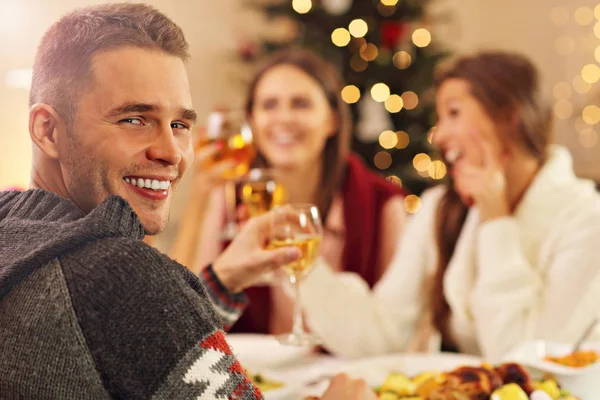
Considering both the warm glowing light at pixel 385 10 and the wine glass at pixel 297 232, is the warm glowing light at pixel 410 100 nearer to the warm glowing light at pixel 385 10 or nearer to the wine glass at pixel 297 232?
the warm glowing light at pixel 385 10

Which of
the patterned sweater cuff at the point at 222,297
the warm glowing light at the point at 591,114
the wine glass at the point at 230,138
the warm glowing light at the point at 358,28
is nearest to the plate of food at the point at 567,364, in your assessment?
the patterned sweater cuff at the point at 222,297

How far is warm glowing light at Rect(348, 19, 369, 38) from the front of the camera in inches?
169

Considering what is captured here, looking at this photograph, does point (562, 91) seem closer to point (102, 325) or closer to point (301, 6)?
point (301, 6)

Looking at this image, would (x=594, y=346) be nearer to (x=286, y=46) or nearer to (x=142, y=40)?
(x=142, y=40)

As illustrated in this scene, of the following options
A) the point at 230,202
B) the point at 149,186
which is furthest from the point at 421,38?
the point at 149,186

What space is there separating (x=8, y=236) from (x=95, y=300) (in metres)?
0.13

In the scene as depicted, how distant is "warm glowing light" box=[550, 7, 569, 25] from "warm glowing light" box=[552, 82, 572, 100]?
19.0 inches

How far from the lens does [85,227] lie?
59cm

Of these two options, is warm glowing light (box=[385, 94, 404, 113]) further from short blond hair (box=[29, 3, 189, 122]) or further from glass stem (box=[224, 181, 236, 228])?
short blond hair (box=[29, 3, 189, 122])

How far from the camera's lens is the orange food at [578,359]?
109cm

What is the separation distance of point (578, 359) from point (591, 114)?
4.59 m

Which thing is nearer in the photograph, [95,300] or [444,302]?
[95,300]

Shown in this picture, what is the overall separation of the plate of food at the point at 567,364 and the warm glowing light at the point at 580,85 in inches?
177

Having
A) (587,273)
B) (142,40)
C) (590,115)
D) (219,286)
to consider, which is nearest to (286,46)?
(590,115)
